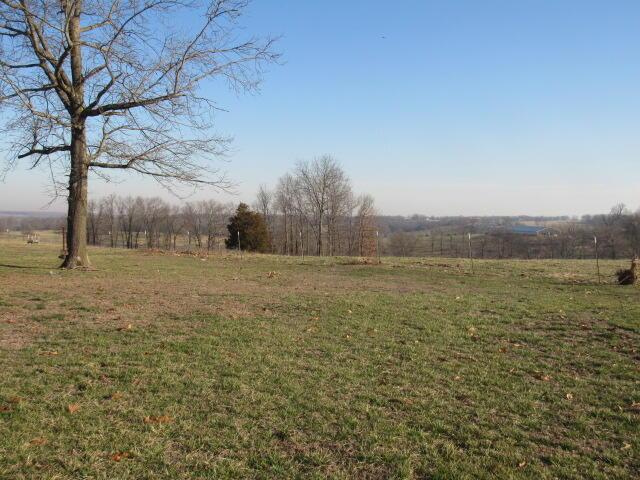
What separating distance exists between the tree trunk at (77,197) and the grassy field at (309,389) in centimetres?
495

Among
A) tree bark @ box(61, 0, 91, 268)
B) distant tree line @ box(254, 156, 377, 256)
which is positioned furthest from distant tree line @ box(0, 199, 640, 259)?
tree bark @ box(61, 0, 91, 268)

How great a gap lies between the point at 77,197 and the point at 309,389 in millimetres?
11625

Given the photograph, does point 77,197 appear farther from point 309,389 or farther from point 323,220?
point 323,220

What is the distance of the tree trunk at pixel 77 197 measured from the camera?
44.6ft

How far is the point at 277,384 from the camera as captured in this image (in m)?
4.75

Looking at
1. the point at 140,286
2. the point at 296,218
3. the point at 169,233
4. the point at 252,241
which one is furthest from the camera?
the point at 169,233

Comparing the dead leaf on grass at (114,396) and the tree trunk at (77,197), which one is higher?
the tree trunk at (77,197)

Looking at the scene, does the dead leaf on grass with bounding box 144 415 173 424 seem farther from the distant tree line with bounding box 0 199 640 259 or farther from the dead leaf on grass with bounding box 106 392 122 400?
the distant tree line with bounding box 0 199 640 259

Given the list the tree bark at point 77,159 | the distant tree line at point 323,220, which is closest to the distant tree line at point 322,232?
the distant tree line at point 323,220

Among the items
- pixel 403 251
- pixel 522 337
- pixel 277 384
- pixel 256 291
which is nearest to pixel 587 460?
A: pixel 277 384

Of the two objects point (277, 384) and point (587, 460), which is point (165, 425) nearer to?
point (277, 384)

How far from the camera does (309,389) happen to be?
15.2 feet

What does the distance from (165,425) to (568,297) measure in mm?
11243

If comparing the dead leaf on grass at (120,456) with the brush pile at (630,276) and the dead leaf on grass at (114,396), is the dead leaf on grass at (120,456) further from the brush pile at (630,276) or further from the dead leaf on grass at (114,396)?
the brush pile at (630,276)
